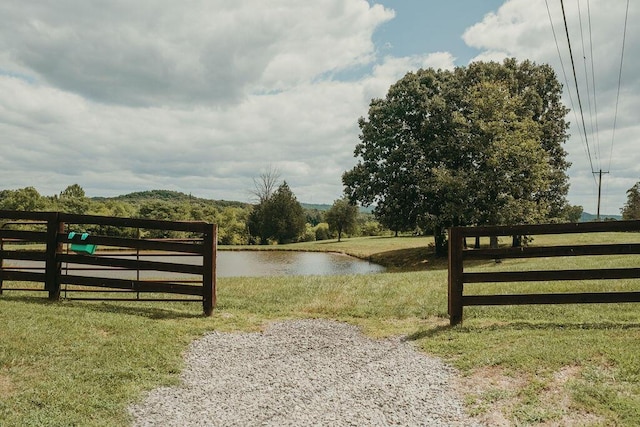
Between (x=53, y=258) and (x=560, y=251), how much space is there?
1063cm

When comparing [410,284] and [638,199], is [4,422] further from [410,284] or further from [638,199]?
[638,199]

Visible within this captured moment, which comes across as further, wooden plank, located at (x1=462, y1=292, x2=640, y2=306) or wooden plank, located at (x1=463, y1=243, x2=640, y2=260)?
wooden plank, located at (x1=463, y1=243, x2=640, y2=260)

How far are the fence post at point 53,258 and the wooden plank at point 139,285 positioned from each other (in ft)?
0.71

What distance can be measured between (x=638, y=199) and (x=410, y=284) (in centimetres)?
7940

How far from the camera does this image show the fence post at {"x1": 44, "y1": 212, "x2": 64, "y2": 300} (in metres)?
9.66

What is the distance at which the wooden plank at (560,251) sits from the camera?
7949mm

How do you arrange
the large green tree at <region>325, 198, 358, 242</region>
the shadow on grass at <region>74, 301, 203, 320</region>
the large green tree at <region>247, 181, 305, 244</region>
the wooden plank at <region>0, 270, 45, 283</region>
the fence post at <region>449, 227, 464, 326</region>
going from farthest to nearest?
the large green tree at <region>325, 198, 358, 242</region> → the large green tree at <region>247, 181, 305, 244</region> → the wooden plank at <region>0, 270, 45, 283</region> → the shadow on grass at <region>74, 301, 203, 320</region> → the fence post at <region>449, 227, 464, 326</region>

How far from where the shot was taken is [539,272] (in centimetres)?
804

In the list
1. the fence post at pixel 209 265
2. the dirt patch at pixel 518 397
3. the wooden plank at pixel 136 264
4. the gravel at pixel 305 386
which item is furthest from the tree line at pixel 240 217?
the dirt patch at pixel 518 397

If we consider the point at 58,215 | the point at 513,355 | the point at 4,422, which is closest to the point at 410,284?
the point at 513,355

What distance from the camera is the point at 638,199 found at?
241 feet

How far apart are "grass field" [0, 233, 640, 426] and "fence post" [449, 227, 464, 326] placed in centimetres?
30

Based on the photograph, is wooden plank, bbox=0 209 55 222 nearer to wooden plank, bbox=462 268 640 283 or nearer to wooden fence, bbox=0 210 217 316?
wooden fence, bbox=0 210 217 316

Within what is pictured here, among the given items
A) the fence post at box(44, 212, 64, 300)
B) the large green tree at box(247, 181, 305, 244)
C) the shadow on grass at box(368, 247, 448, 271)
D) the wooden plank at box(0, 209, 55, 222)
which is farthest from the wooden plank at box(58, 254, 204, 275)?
the large green tree at box(247, 181, 305, 244)
